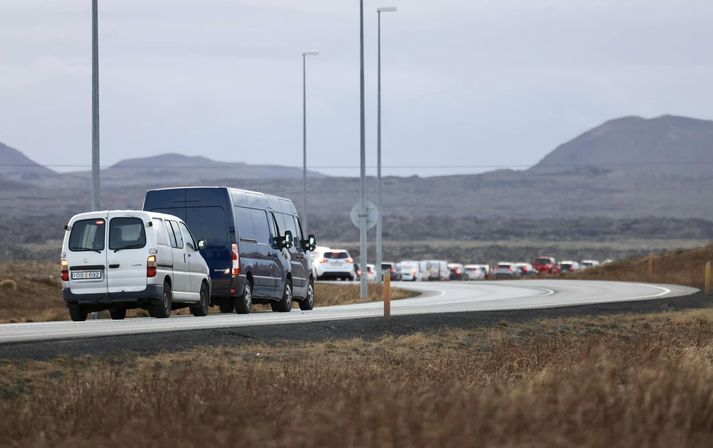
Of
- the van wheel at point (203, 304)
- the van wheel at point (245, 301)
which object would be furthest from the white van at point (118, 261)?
the van wheel at point (245, 301)

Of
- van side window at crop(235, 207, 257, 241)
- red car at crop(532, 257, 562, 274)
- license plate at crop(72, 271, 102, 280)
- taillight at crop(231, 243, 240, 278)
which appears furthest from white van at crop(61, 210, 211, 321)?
red car at crop(532, 257, 562, 274)

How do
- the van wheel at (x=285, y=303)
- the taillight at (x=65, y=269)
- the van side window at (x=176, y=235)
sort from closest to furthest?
the taillight at (x=65, y=269) < the van side window at (x=176, y=235) < the van wheel at (x=285, y=303)

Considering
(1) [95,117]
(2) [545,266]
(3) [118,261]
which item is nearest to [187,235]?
(3) [118,261]

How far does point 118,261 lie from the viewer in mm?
25844

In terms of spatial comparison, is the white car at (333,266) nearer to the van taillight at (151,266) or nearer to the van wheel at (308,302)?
the van wheel at (308,302)

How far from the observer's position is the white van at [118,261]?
25.8 meters

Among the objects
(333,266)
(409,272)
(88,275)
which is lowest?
(409,272)

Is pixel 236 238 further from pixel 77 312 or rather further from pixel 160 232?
pixel 77 312

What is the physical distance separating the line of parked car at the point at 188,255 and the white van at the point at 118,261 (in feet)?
0.06

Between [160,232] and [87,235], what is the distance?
1253mm

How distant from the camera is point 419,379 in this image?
536 inches

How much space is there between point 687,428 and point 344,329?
1465cm

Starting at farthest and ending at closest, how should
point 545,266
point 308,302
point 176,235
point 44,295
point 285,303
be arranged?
1. point 545,266
2. point 44,295
3. point 308,302
4. point 285,303
5. point 176,235

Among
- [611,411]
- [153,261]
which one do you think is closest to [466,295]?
[153,261]
